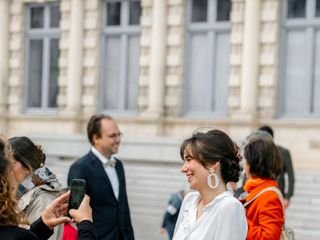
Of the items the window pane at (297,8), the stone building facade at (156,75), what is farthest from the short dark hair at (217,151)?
the window pane at (297,8)

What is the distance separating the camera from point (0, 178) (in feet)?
8.73

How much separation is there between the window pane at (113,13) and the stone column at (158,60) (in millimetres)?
1242

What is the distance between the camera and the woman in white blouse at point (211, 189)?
3.16m

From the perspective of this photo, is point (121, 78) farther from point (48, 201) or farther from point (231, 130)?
point (48, 201)

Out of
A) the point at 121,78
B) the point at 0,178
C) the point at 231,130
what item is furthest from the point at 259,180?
the point at 121,78

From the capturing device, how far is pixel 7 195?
269 centimetres

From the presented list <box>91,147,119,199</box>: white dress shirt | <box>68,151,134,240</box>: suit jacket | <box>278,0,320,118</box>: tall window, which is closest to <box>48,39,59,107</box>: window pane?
<box>278,0,320,118</box>: tall window

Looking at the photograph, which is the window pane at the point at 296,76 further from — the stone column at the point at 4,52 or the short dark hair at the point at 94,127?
the short dark hair at the point at 94,127

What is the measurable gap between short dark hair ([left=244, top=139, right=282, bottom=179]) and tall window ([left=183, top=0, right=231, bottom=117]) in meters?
9.99

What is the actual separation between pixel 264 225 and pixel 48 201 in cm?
134

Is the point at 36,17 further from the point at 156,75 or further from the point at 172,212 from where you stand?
the point at 172,212

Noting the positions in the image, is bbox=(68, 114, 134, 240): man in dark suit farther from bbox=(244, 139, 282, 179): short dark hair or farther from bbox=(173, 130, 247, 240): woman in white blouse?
bbox=(173, 130, 247, 240): woman in white blouse

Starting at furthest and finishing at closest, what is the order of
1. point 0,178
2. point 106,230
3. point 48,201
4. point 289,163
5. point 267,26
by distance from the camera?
point 267,26 → point 289,163 → point 106,230 → point 48,201 → point 0,178

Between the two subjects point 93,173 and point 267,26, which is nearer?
point 93,173
